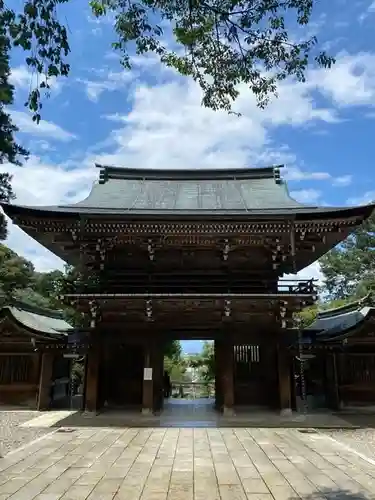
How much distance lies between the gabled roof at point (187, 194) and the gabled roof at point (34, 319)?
4462 mm

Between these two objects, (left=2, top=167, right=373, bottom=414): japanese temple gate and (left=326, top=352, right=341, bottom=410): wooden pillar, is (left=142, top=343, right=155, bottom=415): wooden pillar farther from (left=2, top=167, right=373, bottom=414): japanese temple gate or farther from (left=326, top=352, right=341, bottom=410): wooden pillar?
(left=326, top=352, right=341, bottom=410): wooden pillar

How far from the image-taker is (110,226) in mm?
12906

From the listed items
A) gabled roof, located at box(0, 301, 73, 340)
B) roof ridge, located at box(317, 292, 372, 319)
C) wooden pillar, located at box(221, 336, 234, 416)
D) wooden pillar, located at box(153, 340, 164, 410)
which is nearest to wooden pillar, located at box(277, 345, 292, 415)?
wooden pillar, located at box(221, 336, 234, 416)

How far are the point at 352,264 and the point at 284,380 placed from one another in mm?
30622

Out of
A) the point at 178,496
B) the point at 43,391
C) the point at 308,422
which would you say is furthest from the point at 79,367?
the point at 178,496

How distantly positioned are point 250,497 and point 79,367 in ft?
66.5

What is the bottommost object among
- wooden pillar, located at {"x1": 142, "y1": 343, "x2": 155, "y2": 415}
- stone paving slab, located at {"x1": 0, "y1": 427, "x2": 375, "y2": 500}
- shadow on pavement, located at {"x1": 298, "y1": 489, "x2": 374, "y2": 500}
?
stone paving slab, located at {"x1": 0, "y1": 427, "x2": 375, "y2": 500}

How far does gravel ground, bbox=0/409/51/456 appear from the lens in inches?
372

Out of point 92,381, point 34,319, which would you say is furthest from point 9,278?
point 34,319

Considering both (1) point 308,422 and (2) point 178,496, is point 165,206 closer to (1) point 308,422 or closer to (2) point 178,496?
(1) point 308,422

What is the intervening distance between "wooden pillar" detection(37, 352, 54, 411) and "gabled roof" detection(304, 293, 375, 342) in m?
9.81

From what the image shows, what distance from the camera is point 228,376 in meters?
13.2

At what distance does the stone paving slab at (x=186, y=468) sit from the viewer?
588cm

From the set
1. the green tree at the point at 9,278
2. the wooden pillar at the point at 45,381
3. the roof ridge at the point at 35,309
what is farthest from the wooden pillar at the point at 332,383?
the roof ridge at the point at 35,309
